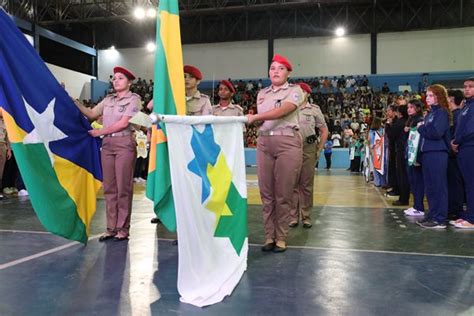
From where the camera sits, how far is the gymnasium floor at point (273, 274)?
255 cm

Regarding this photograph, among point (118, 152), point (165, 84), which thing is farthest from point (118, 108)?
point (165, 84)

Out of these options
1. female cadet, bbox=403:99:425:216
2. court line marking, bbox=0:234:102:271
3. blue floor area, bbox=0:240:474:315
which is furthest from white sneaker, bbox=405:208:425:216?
court line marking, bbox=0:234:102:271

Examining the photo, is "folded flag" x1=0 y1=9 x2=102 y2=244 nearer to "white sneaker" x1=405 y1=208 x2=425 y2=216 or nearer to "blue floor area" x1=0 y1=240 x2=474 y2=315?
"blue floor area" x1=0 y1=240 x2=474 y2=315

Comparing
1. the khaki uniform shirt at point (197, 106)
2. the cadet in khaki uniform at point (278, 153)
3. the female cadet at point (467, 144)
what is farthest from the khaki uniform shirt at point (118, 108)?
the female cadet at point (467, 144)

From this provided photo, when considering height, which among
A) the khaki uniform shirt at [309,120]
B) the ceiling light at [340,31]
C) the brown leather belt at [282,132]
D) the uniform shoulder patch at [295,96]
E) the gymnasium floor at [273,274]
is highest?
Answer: the ceiling light at [340,31]

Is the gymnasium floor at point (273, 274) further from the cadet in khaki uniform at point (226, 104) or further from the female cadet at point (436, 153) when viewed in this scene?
the cadet in khaki uniform at point (226, 104)

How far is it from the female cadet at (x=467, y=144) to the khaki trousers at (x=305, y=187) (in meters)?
1.57

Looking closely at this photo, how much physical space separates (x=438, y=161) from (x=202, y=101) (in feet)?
8.69

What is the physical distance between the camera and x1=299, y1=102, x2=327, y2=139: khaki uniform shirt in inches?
210

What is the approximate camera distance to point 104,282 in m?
2.99

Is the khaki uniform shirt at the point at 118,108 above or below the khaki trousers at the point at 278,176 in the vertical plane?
above

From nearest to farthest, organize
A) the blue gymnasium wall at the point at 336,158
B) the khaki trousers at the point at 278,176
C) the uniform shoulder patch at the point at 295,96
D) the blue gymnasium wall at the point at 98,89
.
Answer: the uniform shoulder patch at the point at 295,96, the khaki trousers at the point at 278,176, the blue gymnasium wall at the point at 336,158, the blue gymnasium wall at the point at 98,89

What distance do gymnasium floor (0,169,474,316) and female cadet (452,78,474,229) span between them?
1.31 ft

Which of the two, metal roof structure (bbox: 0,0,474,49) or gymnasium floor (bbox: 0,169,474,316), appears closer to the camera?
gymnasium floor (bbox: 0,169,474,316)
